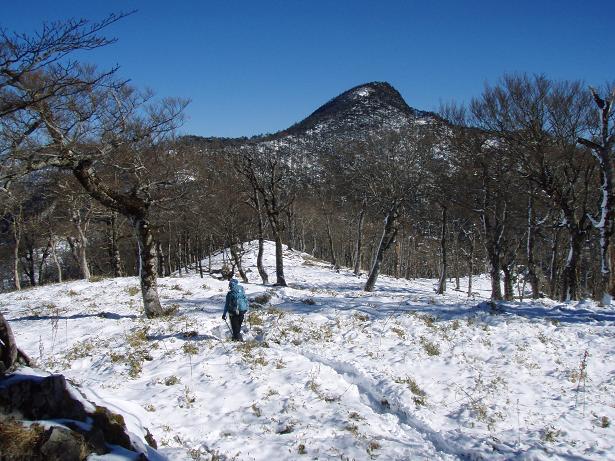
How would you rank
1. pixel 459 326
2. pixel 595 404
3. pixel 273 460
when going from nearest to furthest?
pixel 273 460 → pixel 595 404 → pixel 459 326

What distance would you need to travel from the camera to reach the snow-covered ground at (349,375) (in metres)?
6.96

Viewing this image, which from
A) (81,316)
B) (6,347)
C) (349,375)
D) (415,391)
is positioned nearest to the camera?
(6,347)

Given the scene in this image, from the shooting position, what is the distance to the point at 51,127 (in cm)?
1031

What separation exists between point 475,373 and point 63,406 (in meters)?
8.81

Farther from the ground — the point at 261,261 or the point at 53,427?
the point at 261,261

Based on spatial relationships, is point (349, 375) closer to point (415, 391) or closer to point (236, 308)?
point (415, 391)

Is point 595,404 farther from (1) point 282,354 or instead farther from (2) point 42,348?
(2) point 42,348

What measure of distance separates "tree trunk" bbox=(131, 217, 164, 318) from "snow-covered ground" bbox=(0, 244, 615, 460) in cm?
76

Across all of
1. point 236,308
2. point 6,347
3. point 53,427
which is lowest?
point 53,427

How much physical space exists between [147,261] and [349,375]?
7575mm

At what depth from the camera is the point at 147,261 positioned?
13516mm

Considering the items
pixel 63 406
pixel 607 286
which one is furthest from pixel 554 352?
pixel 63 406

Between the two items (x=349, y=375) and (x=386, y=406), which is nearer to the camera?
(x=386, y=406)

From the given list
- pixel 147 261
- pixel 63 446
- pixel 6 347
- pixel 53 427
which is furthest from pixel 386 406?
pixel 147 261
